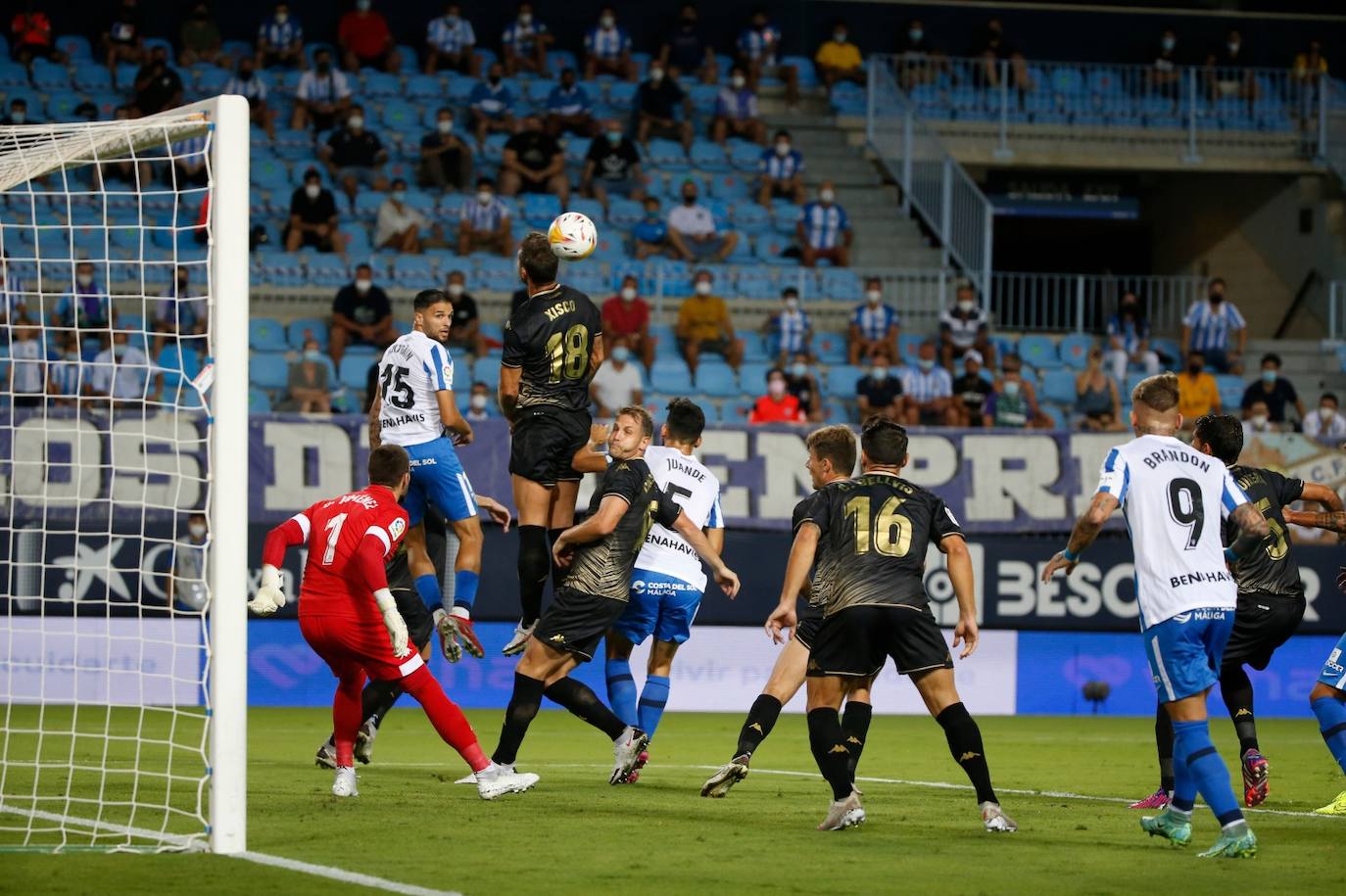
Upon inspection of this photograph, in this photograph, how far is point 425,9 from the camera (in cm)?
2789

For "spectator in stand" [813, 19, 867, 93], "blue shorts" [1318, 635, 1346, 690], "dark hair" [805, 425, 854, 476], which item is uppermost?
"spectator in stand" [813, 19, 867, 93]

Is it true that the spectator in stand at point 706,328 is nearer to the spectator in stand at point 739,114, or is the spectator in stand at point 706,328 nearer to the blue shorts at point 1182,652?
the spectator in stand at point 739,114

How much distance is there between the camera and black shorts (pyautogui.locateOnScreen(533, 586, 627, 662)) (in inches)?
375

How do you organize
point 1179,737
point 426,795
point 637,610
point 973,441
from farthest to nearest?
point 973,441 < point 637,610 < point 426,795 < point 1179,737

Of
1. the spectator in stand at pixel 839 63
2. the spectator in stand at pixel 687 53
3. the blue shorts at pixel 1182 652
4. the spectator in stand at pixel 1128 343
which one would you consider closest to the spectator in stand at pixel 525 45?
the spectator in stand at pixel 687 53

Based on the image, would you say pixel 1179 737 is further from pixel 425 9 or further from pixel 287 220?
pixel 425 9

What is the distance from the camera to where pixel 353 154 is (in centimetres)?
2361

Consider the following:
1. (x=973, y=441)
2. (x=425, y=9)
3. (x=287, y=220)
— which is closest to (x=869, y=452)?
(x=973, y=441)

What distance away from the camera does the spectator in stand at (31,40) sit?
24.4 meters

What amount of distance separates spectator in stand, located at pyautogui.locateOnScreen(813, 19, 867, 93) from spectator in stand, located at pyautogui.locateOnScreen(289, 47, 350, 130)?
25.7 feet

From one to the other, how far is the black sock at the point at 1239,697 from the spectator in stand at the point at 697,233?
1423 centimetres

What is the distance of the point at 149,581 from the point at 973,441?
27.9 feet

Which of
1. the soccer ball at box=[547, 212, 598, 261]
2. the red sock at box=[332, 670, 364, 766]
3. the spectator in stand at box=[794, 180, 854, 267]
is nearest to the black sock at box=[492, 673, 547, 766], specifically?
the red sock at box=[332, 670, 364, 766]

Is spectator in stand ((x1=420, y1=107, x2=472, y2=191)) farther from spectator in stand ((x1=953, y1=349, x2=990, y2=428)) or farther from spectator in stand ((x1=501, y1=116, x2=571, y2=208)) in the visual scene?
spectator in stand ((x1=953, y1=349, x2=990, y2=428))
